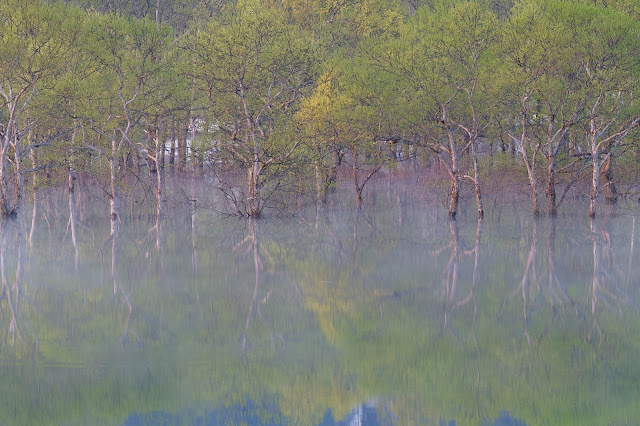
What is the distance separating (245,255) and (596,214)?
19353 mm

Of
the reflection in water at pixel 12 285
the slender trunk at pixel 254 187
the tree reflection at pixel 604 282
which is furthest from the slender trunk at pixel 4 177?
the tree reflection at pixel 604 282

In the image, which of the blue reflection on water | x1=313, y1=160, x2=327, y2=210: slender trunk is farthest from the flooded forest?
x1=313, y1=160, x2=327, y2=210: slender trunk

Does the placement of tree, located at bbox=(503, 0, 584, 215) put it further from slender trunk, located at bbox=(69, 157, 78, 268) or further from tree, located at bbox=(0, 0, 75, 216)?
tree, located at bbox=(0, 0, 75, 216)

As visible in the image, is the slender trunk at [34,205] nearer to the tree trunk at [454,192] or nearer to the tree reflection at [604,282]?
the tree trunk at [454,192]

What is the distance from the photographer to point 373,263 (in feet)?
80.1

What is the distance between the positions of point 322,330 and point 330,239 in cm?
1425

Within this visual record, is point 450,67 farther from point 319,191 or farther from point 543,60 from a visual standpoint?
point 319,191

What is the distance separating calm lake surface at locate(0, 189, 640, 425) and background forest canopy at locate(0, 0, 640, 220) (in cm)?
795

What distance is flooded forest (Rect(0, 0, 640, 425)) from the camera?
12344mm

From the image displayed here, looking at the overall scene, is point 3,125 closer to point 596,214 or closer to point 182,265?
point 182,265

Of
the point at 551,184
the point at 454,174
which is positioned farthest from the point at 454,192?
the point at 551,184

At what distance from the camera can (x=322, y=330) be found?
1599 cm

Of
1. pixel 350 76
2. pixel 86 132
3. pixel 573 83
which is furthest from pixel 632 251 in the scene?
pixel 86 132

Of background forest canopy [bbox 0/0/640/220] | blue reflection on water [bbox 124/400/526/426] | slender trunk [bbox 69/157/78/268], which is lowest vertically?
blue reflection on water [bbox 124/400/526/426]
